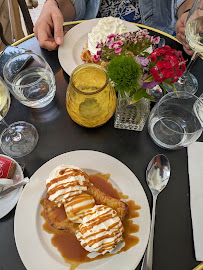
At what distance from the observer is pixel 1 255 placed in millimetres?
647

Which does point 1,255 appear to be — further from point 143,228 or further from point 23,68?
point 23,68

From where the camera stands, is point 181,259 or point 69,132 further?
point 69,132

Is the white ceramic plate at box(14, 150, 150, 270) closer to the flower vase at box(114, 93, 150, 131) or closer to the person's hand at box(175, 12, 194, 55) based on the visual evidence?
the flower vase at box(114, 93, 150, 131)

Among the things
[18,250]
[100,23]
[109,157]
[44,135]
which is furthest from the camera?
[100,23]

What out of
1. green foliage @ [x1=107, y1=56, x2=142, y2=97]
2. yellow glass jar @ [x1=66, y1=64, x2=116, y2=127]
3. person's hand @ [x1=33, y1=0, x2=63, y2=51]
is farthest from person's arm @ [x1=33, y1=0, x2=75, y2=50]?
green foliage @ [x1=107, y1=56, x2=142, y2=97]

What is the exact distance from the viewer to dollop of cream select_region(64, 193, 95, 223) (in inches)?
24.4

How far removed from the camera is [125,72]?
1.85ft

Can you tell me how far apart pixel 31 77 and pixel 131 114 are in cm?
39

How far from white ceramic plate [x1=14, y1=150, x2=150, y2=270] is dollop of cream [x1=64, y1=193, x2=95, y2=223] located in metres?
0.09

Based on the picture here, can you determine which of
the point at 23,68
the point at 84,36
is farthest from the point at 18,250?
the point at 84,36

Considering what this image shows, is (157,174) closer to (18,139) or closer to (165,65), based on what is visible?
(165,65)

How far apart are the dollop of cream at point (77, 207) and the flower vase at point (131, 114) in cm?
29

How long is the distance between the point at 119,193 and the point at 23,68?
535 mm

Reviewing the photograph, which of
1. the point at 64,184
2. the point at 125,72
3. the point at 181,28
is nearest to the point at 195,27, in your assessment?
the point at 181,28
